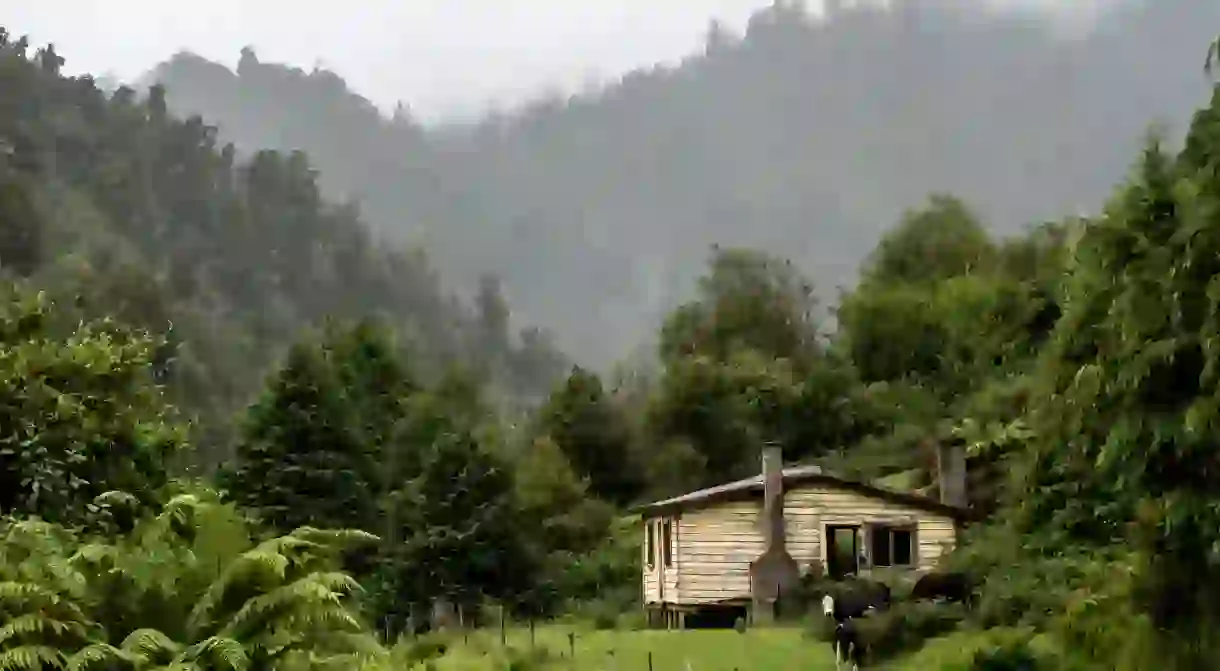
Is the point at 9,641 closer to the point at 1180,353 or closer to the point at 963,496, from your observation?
the point at 1180,353

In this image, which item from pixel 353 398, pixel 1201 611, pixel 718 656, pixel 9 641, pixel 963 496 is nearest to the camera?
pixel 9 641

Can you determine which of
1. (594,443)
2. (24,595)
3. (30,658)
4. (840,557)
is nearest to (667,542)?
(840,557)

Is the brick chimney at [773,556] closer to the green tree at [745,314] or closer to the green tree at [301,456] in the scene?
the green tree at [301,456]

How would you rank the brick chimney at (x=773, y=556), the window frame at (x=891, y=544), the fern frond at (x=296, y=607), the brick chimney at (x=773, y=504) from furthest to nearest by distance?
the window frame at (x=891, y=544)
the brick chimney at (x=773, y=504)
the brick chimney at (x=773, y=556)
the fern frond at (x=296, y=607)

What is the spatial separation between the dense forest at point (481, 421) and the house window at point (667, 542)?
1.88 metres

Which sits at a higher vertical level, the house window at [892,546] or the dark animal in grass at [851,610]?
the house window at [892,546]

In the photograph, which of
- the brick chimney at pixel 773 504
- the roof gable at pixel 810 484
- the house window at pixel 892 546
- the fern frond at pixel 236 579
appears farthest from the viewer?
the house window at pixel 892 546

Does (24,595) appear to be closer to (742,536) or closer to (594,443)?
(742,536)

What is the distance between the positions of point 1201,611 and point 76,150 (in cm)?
9516

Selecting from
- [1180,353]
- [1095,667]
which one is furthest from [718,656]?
[1180,353]

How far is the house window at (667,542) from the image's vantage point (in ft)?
106

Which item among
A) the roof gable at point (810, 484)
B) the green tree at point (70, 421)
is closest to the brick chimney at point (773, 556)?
the roof gable at point (810, 484)

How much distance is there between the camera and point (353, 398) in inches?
2014

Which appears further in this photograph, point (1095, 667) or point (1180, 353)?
point (1095, 667)
